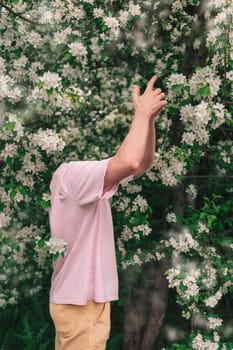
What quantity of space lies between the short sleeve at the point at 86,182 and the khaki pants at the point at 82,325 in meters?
0.51

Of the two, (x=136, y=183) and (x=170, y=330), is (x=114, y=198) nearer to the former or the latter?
(x=136, y=183)

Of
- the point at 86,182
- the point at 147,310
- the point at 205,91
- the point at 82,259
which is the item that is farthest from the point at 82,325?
the point at 147,310

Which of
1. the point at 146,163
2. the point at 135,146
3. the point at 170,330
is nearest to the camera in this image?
the point at 135,146

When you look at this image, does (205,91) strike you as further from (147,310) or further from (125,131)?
(147,310)

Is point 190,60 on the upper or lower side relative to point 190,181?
upper

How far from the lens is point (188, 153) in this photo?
374 cm

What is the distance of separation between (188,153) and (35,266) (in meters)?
A: 1.87

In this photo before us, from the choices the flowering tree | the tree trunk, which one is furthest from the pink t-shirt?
the tree trunk

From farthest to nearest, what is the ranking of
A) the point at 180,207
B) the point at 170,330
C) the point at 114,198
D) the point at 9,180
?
the point at 170,330, the point at 180,207, the point at 114,198, the point at 9,180

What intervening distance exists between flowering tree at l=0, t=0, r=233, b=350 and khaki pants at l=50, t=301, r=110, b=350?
1.00ft

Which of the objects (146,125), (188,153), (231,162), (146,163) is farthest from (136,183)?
(146,125)

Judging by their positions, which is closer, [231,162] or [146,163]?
[146,163]

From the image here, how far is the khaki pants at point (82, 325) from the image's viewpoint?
2488 millimetres

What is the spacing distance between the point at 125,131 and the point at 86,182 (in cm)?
250
